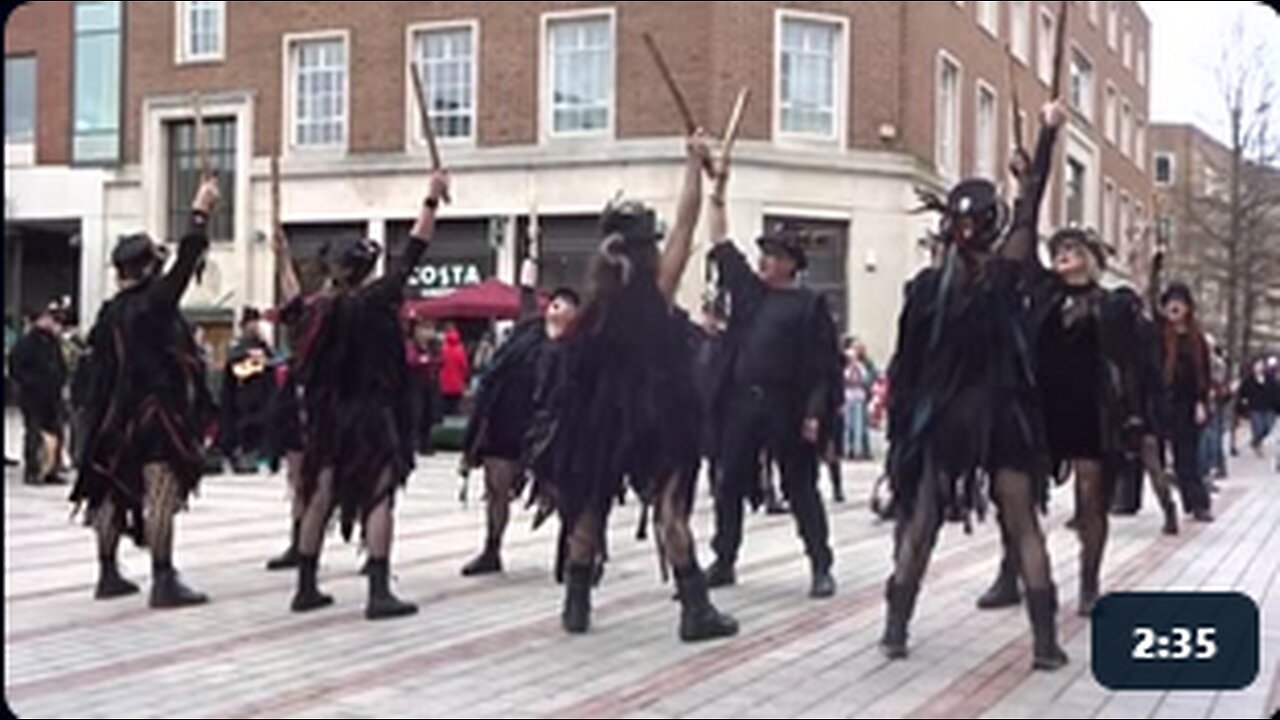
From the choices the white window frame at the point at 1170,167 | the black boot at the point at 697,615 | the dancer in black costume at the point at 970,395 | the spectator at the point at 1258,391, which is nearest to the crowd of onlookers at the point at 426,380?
the spectator at the point at 1258,391

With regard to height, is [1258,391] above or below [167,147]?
below

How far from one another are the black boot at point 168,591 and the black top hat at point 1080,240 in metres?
2.89

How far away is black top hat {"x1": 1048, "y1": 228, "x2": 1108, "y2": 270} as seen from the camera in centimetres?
417

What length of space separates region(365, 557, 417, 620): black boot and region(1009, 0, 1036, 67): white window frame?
2.53 metres

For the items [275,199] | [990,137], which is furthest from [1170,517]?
[275,199]

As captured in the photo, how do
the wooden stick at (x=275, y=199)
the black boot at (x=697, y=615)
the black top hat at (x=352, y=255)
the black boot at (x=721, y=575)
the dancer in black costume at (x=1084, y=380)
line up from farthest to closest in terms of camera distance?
the black boot at (x=721, y=575)
the black top hat at (x=352, y=255)
the black boot at (x=697, y=615)
the dancer in black costume at (x=1084, y=380)
the wooden stick at (x=275, y=199)

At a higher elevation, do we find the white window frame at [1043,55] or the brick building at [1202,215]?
the white window frame at [1043,55]

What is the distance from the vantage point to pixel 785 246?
5.34m

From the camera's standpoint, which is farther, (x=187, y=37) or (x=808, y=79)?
(x=808, y=79)

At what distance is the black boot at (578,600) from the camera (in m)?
4.65

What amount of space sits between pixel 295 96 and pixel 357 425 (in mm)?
1502

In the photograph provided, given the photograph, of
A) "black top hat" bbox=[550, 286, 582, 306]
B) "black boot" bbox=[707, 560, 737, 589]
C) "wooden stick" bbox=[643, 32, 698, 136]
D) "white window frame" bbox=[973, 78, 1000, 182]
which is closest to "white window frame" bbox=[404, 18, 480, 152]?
"wooden stick" bbox=[643, 32, 698, 136]

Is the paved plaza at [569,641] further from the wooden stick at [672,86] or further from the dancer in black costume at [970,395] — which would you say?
the wooden stick at [672,86]

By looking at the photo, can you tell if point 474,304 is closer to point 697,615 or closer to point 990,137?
point 697,615
